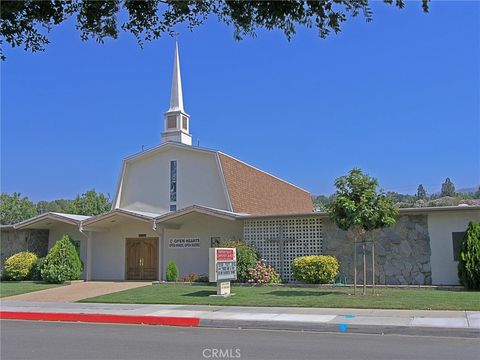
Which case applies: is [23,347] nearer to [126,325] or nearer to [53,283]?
[126,325]

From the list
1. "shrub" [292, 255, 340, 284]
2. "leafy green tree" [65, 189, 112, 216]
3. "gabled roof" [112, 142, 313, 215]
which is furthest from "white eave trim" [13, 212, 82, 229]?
"leafy green tree" [65, 189, 112, 216]

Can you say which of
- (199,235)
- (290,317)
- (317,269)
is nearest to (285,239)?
(317,269)

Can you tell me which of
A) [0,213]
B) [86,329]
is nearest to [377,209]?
[86,329]

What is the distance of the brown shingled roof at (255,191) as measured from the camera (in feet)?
95.3

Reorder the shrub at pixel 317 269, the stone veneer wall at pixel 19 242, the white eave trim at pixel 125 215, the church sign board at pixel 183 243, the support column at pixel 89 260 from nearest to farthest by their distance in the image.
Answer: the shrub at pixel 317 269
the white eave trim at pixel 125 215
the church sign board at pixel 183 243
the support column at pixel 89 260
the stone veneer wall at pixel 19 242

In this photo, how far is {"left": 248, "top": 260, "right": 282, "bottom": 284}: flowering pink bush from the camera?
22.9m

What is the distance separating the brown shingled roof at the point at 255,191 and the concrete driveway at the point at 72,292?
7.72 metres

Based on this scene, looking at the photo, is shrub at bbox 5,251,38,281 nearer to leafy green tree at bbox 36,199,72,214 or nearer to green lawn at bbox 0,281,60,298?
green lawn at bbox 0,281,60,298

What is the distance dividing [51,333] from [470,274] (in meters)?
14.6

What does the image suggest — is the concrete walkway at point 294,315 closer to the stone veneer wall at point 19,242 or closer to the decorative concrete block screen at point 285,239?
the decorative concrete block screen at point 285,239

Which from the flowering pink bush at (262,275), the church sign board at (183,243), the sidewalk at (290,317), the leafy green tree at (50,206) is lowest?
the sidewalk at (290,317)

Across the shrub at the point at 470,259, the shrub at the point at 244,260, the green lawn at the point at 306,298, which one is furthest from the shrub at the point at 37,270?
the shrub at the point at 470,259

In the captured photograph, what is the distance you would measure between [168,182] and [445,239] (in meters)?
15.4

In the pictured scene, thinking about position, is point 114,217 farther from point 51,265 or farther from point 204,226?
point 204,226
